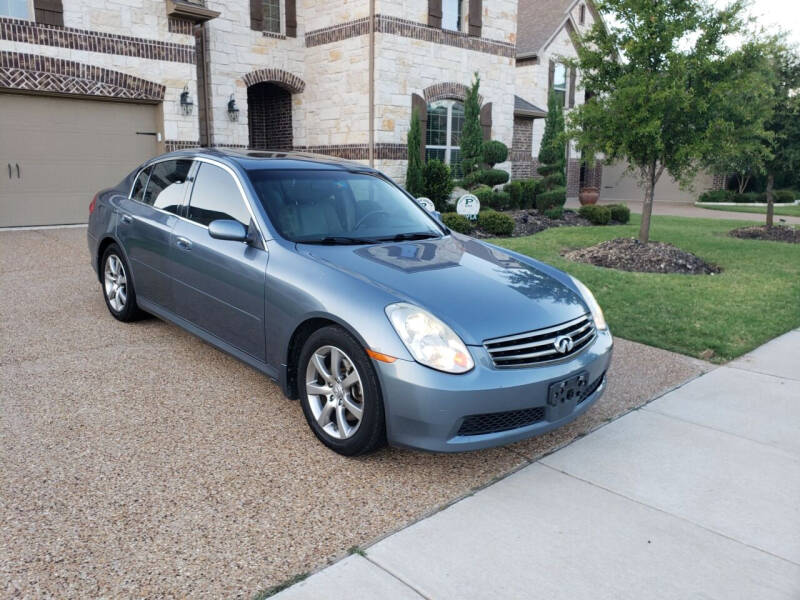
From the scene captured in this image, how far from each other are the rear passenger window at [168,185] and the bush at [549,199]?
42.1 feet

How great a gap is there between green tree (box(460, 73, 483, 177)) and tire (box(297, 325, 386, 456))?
43.6ft

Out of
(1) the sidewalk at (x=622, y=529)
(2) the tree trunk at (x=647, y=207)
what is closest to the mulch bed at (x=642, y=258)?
(2) the tree trunk at (x=647, y=207)

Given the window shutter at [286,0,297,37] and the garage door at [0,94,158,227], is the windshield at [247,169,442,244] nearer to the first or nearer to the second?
the garage door at [0,94,158,227]

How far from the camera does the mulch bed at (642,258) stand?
32.9ft

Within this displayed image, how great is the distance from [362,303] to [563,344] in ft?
3.74

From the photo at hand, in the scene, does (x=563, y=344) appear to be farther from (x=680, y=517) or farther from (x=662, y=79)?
(x=662, y=79)

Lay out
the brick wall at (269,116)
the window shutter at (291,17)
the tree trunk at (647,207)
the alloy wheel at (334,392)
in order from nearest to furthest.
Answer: the alloy wheel at (334,392), the tree trunk at (647,207), the window shutter at (291,17), the brick wall at (269,116)

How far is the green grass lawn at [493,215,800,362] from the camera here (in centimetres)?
644

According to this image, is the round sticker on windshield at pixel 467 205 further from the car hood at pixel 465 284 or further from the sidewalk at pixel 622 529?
the sidewalk at pixel 622 529

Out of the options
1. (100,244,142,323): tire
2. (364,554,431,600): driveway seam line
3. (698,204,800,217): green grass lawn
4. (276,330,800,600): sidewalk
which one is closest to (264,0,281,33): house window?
(100,244,142,323): tire

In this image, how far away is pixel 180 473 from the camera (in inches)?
139

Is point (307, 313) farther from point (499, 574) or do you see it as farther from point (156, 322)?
point (156, 322)

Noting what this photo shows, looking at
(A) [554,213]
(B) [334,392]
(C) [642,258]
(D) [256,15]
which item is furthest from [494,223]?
(B) [334,392]

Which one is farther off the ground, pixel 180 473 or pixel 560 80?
pixel 560 80
